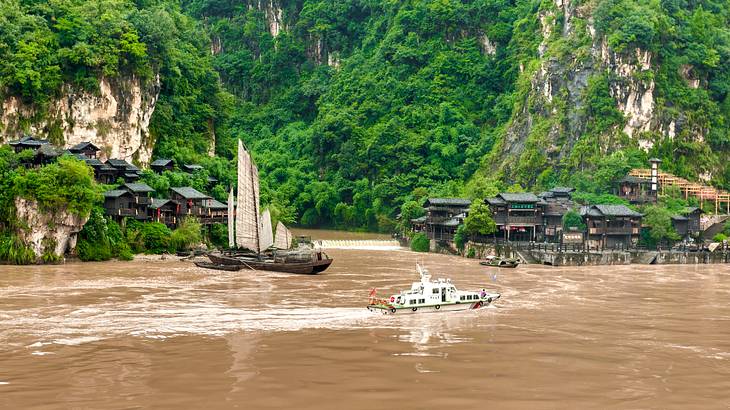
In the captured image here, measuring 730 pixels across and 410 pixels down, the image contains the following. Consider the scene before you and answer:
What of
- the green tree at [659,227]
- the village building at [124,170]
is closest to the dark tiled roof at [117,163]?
the village building at [124,170]

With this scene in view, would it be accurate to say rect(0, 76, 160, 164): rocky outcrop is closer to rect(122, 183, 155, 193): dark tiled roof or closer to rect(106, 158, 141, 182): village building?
rect(106, 158, 141, 182): village building

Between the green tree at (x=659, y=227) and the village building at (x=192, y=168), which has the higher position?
the village building at (x=192, y=168)

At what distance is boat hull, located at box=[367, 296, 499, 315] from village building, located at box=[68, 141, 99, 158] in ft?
149

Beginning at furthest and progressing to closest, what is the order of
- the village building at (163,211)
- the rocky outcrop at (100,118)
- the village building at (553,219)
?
1. the village building at (553,219)
2. the rocky outcrop at (100,118)
3. the village building at (163,211)

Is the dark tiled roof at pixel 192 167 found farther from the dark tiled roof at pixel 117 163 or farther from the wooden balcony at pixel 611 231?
the wooden balcony at pixel 611 231

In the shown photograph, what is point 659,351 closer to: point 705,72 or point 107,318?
point 107,318

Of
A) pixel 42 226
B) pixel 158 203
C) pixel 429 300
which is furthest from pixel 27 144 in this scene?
pixel 429 300

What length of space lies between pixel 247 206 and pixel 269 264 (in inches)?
256

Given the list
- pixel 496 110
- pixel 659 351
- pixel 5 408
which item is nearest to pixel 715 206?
pixel 496 110

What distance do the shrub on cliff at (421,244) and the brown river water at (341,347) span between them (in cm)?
3317

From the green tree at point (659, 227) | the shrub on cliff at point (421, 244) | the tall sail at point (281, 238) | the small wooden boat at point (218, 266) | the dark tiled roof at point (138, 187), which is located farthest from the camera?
the shrub on cliff at point (421, 244)

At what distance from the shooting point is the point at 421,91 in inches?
5659

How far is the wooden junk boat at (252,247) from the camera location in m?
69.9

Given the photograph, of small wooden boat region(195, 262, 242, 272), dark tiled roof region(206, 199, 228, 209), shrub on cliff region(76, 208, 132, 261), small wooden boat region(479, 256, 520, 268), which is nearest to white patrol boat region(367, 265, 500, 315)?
small wooden boat region(195, 262, 242, 272)
